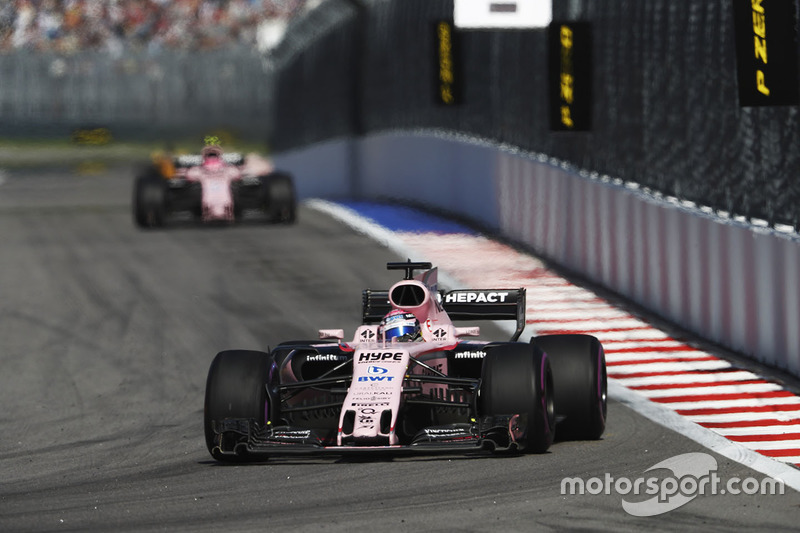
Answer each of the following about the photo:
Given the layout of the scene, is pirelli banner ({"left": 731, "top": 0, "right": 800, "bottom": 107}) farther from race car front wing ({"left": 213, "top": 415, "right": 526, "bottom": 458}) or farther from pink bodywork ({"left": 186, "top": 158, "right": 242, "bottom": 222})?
pink bodywork ({"left": 186, "top": 158, "right": 242, "bottom": 222})

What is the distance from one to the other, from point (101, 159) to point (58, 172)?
1.32 meters

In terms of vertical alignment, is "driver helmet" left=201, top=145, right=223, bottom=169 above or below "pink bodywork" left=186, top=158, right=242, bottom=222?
above

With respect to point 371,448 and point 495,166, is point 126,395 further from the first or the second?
point 495,166

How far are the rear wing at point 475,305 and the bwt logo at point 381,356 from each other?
1.24 m

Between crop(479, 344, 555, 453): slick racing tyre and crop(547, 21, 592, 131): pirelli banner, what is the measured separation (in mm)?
9631

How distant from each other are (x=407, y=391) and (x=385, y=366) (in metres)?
0.21

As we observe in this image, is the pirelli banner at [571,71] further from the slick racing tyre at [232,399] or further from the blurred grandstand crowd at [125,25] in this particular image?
the blurred grandstand crowd at [125,25]

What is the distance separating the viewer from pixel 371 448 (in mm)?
9234

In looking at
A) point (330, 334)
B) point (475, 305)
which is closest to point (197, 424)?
point (330, 334)

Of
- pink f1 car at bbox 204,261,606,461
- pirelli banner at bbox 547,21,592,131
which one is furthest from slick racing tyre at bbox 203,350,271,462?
pirelli banner at bbox 547,21,592,131

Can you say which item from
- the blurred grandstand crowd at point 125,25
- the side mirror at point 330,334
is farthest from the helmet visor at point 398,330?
the blurred grandstand crowd at point 125,25

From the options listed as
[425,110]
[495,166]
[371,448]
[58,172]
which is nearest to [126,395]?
[371,448]

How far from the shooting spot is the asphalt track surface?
310 inches

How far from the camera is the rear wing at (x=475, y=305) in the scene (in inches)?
436
